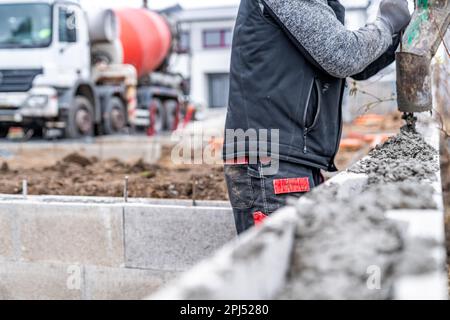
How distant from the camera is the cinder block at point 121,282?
3811 mm

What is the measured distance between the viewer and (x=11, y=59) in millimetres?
12078

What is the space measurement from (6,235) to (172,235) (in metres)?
1.11

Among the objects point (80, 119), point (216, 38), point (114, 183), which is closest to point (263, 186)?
point (114, 183)

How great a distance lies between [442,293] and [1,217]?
10.5 ft

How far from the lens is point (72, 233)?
154 inches

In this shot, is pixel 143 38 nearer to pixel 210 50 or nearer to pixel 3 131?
pixel 3 131

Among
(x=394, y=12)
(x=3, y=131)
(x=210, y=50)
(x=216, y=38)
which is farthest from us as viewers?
(x=216, y=38)

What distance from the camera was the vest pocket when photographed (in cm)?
278

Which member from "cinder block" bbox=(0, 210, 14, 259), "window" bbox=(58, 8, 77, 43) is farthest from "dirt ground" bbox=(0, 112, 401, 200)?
"window" bbox=(58, 8, 77, 43)

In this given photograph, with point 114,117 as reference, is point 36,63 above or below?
above

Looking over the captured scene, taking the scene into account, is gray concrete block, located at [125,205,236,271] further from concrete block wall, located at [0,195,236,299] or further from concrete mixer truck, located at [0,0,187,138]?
concrete mixer truck, located at [0,0,187,138]

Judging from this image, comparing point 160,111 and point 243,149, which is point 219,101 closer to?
point 160,111

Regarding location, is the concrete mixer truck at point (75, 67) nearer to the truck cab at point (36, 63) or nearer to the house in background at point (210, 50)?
the truck cab at point (36, 63)
